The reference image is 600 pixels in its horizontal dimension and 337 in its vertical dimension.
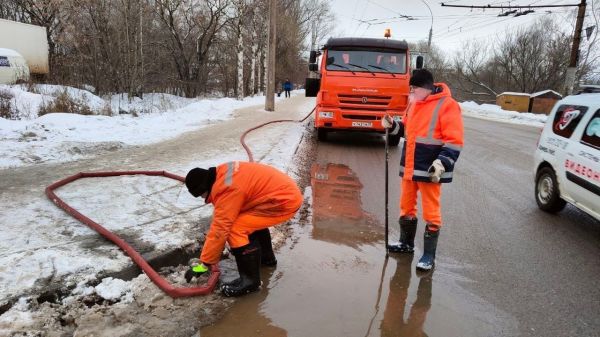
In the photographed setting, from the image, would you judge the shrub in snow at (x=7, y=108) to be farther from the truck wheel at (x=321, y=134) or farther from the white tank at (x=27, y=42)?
the white tank at (x=27, y=42)

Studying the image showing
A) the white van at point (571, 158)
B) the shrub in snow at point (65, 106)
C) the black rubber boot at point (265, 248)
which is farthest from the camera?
the shrub in snow at point (65, 106)

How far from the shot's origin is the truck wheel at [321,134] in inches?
457

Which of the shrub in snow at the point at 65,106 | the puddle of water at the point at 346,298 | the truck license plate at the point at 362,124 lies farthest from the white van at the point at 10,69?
the puddle of water at the point at 346,298

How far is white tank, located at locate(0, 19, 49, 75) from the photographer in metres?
21.0

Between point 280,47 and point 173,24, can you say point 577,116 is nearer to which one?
point 173,24

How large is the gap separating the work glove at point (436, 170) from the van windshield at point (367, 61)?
7.41 m

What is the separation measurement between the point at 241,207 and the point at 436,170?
1.72 metres

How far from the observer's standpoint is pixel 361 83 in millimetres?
10680

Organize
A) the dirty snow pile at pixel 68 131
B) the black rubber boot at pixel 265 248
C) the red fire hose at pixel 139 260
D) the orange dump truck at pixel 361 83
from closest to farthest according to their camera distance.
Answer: the red fire hose at pixel 139 260
the black rubber boot at pixel 265 248
the dirty snow pile at pixel 68 131
the orange dump truck at pixel 361 83

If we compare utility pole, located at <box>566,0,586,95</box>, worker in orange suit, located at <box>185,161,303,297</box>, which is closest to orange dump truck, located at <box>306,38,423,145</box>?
worker in orange suit, located at <box>185,161,303,297</box>

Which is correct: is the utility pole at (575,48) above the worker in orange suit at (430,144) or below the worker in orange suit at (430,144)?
above

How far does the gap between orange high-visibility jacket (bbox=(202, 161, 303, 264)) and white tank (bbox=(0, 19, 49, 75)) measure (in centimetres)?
2140

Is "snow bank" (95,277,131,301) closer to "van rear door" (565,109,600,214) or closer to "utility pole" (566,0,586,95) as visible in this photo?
"van rear door" (565,109,600,214)

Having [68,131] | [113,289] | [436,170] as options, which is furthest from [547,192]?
[68,131]
